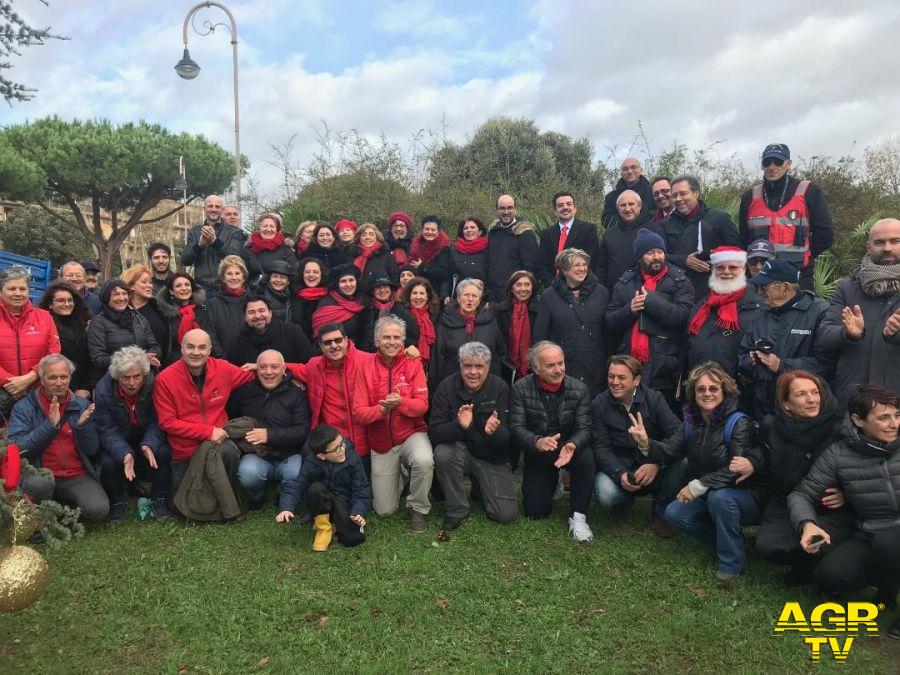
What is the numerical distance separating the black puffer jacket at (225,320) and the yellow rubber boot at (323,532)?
2.16 meters

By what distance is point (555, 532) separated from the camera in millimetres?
5059

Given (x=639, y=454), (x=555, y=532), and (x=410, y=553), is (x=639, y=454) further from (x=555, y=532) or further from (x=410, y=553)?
(x=410, y=553)

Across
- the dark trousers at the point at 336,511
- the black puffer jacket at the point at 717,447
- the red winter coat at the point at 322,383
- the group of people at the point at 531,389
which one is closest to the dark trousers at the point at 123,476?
the group of people at the point at 531,389

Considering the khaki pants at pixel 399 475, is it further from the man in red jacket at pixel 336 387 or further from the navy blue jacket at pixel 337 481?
the navy blue jacket at pixel 337 481

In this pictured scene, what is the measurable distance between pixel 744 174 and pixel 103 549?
467 inches

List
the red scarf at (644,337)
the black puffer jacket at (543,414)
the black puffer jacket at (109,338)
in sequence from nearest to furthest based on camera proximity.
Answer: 1. the black puffer jacket at (543,414)
2. the red scarf at (644,337)
3. the black puffer jacket at (109,338)

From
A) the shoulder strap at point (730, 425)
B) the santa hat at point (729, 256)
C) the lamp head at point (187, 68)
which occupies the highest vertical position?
the lamp head at point (187, 68)

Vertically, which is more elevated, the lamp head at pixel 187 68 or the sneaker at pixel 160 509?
the lamp head at pixel 187 68

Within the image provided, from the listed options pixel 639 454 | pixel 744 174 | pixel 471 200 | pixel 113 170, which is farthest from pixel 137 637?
pixel 113 170

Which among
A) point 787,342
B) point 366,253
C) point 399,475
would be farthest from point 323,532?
point 787,342

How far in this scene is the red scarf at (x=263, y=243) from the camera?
287 inches

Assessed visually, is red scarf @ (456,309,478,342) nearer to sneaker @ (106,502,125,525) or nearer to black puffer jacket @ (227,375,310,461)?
black puffer jacket @ (227,375,310,461)

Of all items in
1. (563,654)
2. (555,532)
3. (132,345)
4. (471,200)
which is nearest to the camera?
(563,654)

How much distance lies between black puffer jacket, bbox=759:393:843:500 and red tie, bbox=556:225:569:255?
10.5 ft
